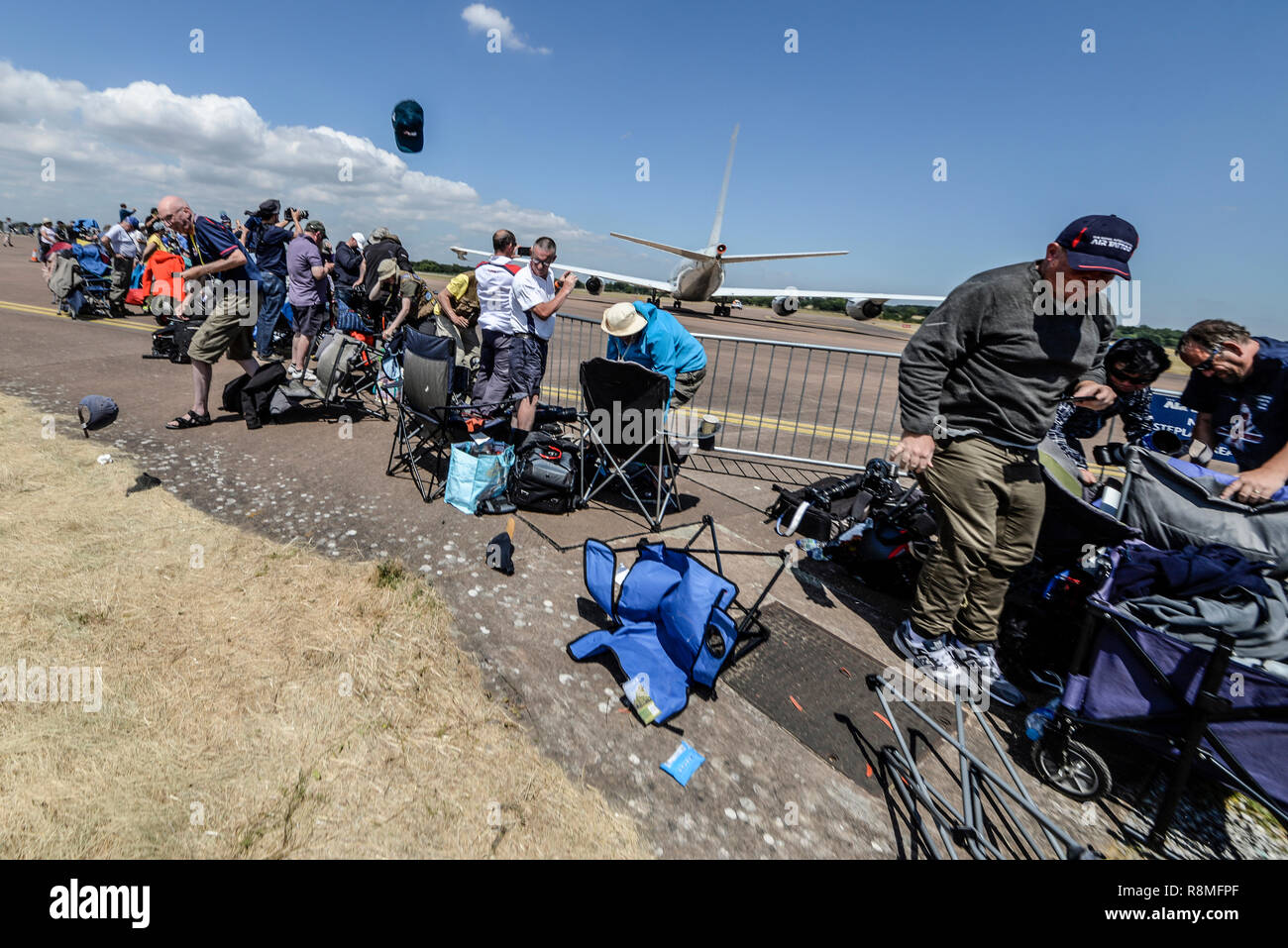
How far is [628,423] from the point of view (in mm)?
4523

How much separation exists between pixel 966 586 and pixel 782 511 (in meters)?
1.84

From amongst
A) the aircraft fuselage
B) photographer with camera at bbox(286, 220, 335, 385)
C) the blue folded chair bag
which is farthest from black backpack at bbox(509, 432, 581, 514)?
the aircraft fuselage

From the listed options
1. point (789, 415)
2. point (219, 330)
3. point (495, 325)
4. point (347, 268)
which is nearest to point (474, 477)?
point (495, 325)

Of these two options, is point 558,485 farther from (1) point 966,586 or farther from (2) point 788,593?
(1) point 966,586

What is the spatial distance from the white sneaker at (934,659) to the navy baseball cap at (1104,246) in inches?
78.6

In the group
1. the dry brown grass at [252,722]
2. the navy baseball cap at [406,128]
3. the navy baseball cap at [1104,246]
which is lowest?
the dry brown grass at [252,722]

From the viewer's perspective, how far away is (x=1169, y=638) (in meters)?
2.10

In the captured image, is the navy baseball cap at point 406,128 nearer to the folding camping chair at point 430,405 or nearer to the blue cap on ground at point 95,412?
the folding camping chair at point 430,405

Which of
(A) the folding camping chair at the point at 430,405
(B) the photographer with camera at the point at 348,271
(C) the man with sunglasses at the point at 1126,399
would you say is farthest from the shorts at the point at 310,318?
(C) the man with sunglasses at the point at 1126,399

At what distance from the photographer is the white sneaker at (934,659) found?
3051mm

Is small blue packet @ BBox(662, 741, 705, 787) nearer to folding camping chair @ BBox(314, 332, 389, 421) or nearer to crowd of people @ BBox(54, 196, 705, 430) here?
crowd of people @ BBox(54, 196, 705, 430)

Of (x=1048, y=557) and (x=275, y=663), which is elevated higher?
(x=1048, y=557)

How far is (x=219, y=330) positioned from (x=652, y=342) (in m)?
4.32
